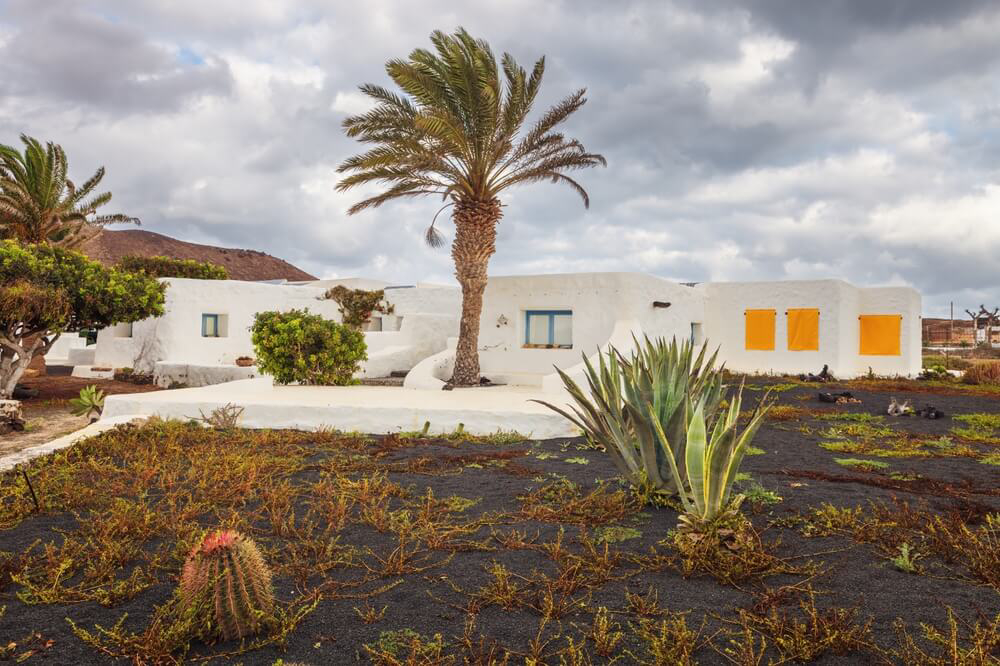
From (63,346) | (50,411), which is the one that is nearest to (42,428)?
(50,411)

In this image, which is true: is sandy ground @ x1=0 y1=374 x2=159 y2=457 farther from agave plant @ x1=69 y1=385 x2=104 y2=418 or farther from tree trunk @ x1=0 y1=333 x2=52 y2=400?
tree trunk @ x1=0 y1=333 x2=52 y2=400

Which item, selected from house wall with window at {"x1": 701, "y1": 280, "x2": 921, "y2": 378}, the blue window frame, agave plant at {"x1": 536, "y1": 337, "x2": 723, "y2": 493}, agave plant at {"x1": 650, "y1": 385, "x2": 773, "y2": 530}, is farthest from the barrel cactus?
the blue window frame

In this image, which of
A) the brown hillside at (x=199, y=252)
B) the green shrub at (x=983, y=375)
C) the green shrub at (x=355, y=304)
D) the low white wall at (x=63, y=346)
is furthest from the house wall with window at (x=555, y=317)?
the brown hillside at (x=199, y=252)

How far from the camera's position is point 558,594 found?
3.21 metres

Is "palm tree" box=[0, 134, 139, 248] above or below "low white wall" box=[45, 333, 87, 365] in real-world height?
above

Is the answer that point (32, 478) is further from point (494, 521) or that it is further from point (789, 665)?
point (789, 665)

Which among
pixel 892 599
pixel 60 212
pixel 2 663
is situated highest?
pixel 60 212

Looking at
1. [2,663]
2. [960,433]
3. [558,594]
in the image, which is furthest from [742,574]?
[960,433]

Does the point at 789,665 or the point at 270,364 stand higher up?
the point at 270,364

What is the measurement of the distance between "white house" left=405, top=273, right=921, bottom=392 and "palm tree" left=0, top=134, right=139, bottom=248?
15.1 meters

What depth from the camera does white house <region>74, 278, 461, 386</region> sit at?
61.7 feet

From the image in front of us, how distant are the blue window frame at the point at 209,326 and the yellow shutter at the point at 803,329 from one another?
19662mm

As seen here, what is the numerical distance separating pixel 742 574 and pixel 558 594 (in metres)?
1.04

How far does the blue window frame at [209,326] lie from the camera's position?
2102cm
